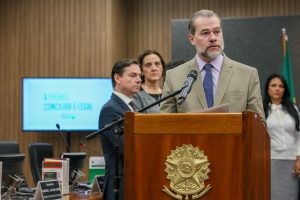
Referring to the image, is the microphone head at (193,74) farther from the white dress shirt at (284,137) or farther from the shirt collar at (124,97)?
the white dress shirt at (284,137)

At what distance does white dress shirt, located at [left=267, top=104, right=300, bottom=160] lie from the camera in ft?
17.2

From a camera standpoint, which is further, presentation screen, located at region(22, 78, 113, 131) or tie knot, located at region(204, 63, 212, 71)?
presentation screen, located at region(22, 78, 113, 131)

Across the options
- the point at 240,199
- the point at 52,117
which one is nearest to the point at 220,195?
the point at 240,199

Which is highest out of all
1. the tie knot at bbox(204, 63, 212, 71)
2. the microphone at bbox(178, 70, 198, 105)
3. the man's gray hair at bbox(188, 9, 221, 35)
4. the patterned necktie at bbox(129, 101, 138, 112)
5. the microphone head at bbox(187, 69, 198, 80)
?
the man's gray hair at bbox(188, 9, 221, 35)

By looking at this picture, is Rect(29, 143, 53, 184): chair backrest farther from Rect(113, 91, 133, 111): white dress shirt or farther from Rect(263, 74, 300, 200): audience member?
Rect(263, 74, 300, 200): audience member

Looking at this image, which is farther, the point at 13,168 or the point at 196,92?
the point at 13,168

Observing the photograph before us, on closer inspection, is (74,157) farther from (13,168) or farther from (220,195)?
(220,195)

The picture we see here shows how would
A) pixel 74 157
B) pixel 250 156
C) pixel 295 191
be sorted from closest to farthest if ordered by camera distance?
pixel 250 156, pixel 74 157, pixel 295 191

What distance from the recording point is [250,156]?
6.02 ft

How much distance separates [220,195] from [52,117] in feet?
17.6

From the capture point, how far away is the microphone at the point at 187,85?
222cm

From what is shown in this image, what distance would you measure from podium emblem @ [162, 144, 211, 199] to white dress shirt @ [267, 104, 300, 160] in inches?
138

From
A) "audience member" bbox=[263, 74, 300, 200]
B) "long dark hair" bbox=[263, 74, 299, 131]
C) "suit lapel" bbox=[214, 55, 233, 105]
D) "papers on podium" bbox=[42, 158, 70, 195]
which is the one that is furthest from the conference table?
"long dark hair" bbox=[263, 74, 299, 131]

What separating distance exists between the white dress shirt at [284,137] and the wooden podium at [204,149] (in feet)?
11.0
